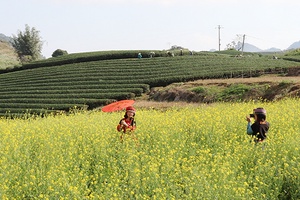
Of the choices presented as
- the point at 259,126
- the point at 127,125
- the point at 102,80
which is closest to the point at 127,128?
the point at 127,125

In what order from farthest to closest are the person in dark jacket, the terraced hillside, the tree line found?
the tree line
the terraced hillside
the person in dark jacket

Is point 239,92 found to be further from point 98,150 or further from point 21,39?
point 21,39

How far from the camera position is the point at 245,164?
887cm

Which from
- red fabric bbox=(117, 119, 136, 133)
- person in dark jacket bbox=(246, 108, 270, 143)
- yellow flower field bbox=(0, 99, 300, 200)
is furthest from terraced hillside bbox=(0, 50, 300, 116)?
person in dark jacket bbox=(246, 108, 270, 143)

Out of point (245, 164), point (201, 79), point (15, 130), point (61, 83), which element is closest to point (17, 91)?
point (61, 83)

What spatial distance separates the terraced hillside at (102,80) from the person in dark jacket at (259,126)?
22.0 m

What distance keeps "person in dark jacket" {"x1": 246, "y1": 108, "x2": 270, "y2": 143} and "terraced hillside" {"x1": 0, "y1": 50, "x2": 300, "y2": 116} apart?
22.0 meters

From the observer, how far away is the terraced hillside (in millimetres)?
32500

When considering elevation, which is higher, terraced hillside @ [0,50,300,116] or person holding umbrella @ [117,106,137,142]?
person holding umbrella @ [117,106,137,142]

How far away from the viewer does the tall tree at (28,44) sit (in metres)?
84.2

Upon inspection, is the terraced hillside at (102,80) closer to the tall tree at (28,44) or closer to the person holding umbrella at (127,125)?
the person holding umbrella at (127,125)

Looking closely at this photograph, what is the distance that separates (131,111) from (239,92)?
16133 mm

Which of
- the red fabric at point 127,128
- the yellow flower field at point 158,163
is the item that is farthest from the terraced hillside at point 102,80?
the red fabric at point 127,128

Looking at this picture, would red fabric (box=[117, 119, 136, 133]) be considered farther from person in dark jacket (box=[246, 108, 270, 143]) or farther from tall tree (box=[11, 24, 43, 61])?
tall tree (box=[11, 24, 43, 61])
